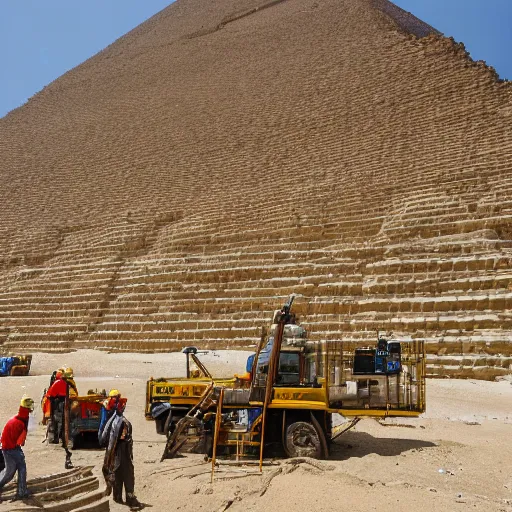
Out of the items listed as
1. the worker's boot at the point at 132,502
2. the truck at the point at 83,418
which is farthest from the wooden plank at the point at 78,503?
the truck at the point at 83,418

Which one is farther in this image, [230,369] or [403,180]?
[403,180]

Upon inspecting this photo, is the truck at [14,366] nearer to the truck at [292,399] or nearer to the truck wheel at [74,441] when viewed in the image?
the truck wheel at [74,441]

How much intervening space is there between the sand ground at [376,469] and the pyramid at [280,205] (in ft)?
7.96

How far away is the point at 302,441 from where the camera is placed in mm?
5730

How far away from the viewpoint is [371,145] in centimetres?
2009

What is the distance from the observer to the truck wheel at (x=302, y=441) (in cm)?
567

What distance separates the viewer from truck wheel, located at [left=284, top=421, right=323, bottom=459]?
5669 mm

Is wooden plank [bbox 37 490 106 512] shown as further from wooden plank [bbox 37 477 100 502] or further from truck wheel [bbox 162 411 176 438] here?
truck wheel [bbox 162 411 176 438]

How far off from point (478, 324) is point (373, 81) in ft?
56.9

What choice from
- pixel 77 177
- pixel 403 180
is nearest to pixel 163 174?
pixel 77 177

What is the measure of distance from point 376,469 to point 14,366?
30.8 ft

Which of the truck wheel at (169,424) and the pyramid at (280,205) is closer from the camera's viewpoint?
the truck wheel at (169,424)

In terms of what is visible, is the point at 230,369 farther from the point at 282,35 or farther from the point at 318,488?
the point at 282,35

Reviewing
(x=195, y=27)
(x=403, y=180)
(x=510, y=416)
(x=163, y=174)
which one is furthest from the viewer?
(x=195, y=27)
